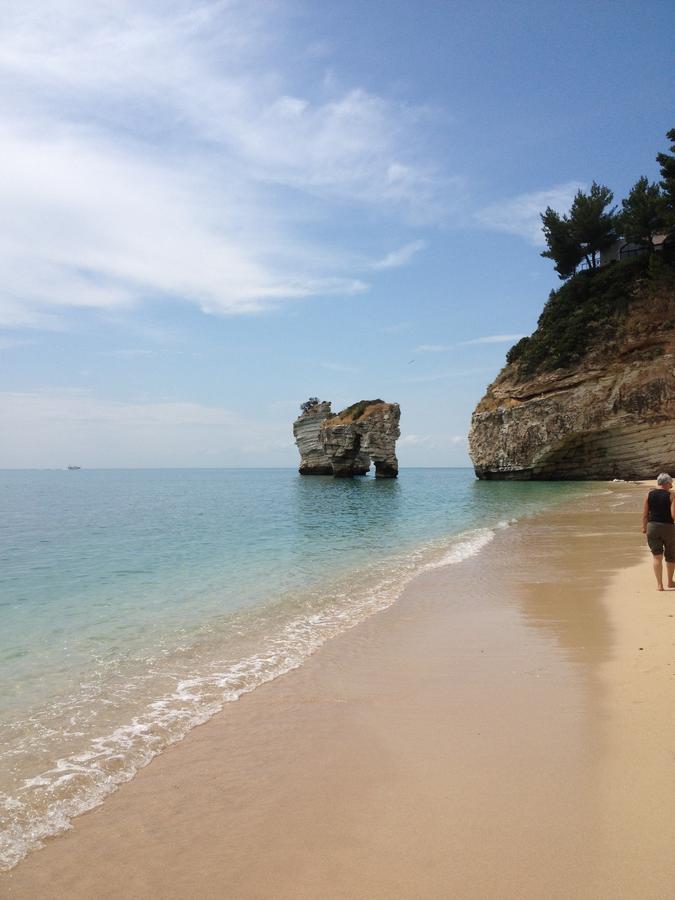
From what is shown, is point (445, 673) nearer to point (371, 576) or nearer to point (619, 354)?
point (371, 576)

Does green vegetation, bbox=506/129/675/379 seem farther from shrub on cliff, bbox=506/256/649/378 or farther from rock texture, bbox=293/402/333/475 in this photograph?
rock texture, bbox=293/402/333/475

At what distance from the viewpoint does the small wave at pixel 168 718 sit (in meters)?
3.71

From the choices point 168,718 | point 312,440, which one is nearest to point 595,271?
point 312,440

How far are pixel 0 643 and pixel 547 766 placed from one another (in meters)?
7.24

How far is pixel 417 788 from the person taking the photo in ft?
12.0

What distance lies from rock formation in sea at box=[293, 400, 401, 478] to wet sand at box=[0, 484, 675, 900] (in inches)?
2155

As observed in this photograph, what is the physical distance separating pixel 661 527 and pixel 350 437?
54.7 m

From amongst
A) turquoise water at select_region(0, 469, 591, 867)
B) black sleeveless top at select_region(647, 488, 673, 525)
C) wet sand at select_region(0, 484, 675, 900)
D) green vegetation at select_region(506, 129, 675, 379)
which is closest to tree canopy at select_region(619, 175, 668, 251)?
green vegetation at select_region(506, 129, 675, 379)

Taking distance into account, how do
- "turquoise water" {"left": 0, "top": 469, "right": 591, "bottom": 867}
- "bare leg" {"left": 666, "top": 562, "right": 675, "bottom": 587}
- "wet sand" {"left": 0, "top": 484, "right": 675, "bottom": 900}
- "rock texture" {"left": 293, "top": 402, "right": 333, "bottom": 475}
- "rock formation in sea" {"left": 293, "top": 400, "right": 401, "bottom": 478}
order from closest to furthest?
"wet sand" {"left": 0, "top": 484, "right": 675, "bottom": 900}, "turquoise water" {"left": 0, "top": 469, "right": 591, "bottom": 867}, "bare leg" {"left": 666, "top": 562, "right": 675, "bottom": 587}, "rock formation in sea" {"left": 293, "top": 400, "right": 401, "bottom": 478}, "rock texture" {"left": 293, "top": 402, "right": 333, "bottom": 475}

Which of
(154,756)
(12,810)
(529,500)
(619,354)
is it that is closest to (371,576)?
(154,756)

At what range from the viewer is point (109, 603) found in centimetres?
1023

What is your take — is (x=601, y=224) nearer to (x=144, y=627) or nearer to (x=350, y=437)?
(x=350, y=437)

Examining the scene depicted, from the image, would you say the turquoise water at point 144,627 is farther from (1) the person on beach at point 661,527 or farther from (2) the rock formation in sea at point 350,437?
(2) the rock formation in sea at point 350,437

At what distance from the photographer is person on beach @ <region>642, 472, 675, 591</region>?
29.8 ft
